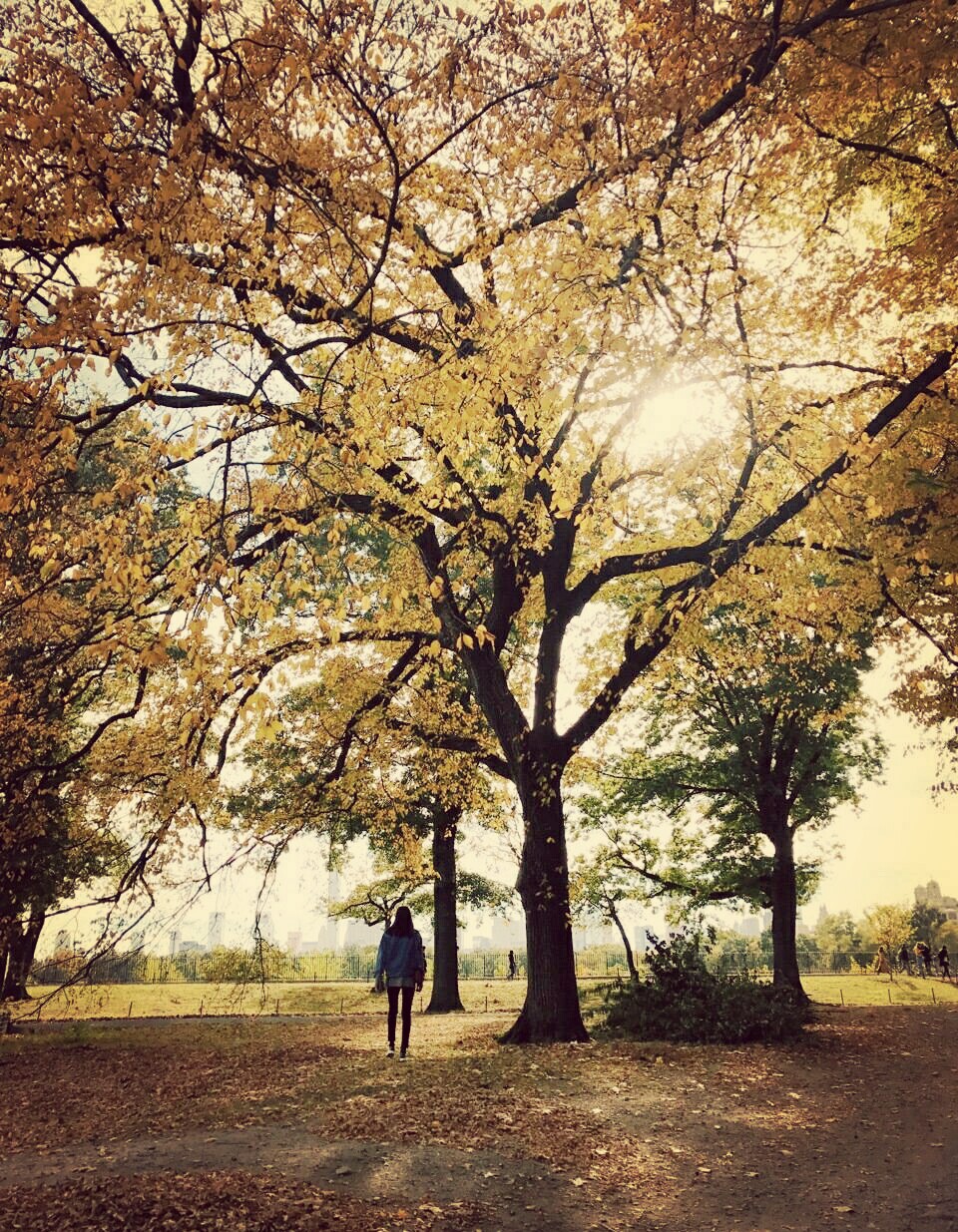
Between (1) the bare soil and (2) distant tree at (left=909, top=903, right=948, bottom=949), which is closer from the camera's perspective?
(1) the bare soil

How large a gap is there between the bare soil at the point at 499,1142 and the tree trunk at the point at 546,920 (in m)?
0.76

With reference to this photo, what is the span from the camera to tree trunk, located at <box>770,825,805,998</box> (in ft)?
70.7

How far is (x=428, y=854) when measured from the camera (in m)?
23.0

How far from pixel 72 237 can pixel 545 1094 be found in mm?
8162

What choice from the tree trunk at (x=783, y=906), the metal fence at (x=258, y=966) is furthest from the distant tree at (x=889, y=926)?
the tree trunk at (x=783, y=906)

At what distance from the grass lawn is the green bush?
5.96 m

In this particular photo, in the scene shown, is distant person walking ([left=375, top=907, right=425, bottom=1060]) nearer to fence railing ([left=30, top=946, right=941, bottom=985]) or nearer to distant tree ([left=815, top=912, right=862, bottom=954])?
fence railing ([left=30, top=946, right=941, bottom=985])

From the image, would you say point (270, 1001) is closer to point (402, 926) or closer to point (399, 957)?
point (399, 957)

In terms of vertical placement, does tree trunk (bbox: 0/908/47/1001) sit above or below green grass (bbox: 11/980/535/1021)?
above

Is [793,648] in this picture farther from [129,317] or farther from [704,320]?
[129,317]

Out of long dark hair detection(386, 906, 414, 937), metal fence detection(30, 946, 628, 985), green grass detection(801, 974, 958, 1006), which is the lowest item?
green grass detection(801, 974, 958, 1006)

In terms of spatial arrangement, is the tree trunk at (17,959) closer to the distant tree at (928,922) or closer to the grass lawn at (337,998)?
the grass lawn at (337,998)

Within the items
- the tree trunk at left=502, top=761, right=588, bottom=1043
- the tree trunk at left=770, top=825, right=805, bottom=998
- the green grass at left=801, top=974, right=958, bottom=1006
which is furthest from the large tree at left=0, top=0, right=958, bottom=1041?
the green grass at left=801, top=974, right=958, bottom=1006

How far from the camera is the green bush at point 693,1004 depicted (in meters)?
11.4
